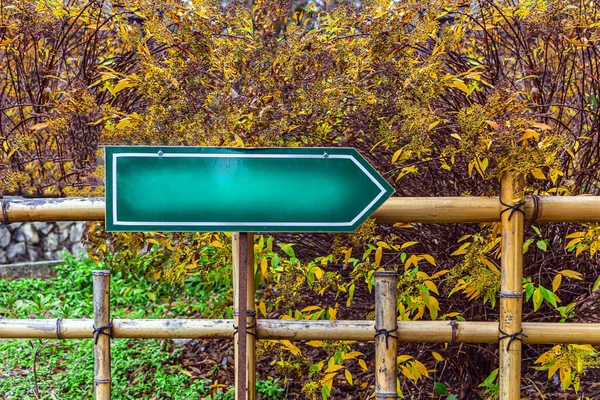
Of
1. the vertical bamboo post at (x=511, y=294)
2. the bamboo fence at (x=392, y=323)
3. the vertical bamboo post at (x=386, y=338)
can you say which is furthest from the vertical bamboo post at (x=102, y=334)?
the vertical bamboo post at (x=511, y=294)

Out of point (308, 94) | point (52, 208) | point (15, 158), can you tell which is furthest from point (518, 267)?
point (15, 158)

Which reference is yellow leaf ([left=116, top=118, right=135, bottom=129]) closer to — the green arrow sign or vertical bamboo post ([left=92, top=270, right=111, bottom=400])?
the green arrow sign

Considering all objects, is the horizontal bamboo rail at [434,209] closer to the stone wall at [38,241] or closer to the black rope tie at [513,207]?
the black rope tie at [513,207]

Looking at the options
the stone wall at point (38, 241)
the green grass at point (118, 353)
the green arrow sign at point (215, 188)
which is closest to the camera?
the green arrow sign at point (215, 188)

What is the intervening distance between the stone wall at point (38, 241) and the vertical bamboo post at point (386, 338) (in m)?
4.87

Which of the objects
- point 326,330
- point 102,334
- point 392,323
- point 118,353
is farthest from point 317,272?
point 118,353

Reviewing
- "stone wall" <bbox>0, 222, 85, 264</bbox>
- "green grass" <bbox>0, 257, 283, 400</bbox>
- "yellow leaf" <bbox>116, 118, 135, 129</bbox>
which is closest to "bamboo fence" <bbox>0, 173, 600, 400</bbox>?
"yellow leaf" <bbox>116, 118, 135, 129</bbox>

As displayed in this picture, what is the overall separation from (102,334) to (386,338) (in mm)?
990

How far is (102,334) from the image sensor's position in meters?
2.16

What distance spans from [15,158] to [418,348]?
2322mm

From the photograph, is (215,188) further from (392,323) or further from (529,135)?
(529,135)

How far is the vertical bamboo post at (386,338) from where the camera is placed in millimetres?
2080

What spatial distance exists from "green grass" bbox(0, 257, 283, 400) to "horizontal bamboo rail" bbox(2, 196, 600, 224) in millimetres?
1205

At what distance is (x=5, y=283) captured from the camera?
5000 millimetres
